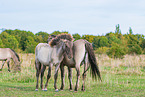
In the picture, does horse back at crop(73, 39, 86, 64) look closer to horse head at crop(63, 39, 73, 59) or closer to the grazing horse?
the grazing horse

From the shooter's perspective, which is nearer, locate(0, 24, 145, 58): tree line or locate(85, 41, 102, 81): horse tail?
locate(85, 41, 102, 81): horse tail

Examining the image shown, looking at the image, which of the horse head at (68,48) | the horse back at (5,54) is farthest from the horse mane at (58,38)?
the horse back at (5,54)

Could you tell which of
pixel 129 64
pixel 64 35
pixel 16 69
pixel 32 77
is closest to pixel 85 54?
pixel 64 35

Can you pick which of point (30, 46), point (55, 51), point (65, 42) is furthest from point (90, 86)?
point (30, 46)

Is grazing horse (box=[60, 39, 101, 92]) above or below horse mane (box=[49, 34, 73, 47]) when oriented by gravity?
below

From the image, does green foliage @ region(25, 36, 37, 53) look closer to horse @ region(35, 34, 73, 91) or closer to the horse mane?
horse @ region(35, 34, 73, 91)

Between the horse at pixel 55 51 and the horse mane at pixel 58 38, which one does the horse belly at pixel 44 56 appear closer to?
the horse at pixel 55 51

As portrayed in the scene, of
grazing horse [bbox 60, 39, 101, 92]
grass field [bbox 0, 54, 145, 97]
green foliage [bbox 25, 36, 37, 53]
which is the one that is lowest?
grass field [bbox 0, 54, 145, 97]

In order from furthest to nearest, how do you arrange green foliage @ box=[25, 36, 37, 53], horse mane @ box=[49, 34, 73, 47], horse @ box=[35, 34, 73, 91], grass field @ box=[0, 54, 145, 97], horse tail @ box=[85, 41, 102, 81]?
green foliage @ box=[25, 36, 37, 53], horse tail @ box=[85, 41, 102, 81], horse mane @ box=[49, 34, 73, 47], horse @ box=[35, 34, 73, 91], grass field @ box=[0, 54, 145, 97]

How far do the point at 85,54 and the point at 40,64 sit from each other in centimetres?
194

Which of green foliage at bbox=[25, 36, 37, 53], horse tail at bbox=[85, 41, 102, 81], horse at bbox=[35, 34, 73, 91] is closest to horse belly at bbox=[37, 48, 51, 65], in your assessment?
horse at bbox=[35, 34, 73, 91]

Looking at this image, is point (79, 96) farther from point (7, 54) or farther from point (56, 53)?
point (7, 54)

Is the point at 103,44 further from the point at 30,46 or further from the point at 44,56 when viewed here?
the point at 44,56

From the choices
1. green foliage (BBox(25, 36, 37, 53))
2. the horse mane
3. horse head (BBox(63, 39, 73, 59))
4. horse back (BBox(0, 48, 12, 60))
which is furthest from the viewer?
green foliage (BBox(25, 36, 37, 53))
